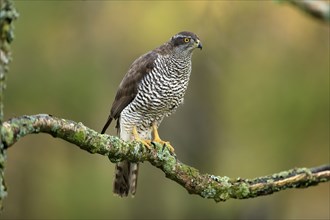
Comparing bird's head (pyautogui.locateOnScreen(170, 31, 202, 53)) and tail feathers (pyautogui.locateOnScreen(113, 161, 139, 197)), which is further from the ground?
bird's head (pyautogui.locateOnScreen(170, 31, 202, 53))

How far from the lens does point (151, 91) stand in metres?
6.33

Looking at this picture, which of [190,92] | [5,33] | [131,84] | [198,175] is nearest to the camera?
[5,33]

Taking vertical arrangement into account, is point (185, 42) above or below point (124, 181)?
above

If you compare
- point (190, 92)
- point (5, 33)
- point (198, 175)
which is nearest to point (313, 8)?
point (5, 33)

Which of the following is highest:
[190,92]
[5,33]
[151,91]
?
[190,92]

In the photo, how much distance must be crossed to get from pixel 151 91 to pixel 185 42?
0.58 metres

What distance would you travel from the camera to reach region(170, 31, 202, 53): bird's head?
6.45 metres

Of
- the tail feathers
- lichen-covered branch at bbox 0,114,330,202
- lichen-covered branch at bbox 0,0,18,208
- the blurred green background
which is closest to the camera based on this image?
lichen-covered branch at bbox 0,0,18,208

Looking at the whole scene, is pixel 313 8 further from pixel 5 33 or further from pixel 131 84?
pixel 131 84

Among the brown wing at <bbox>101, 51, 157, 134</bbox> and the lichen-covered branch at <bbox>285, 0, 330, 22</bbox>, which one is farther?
the brown wing at <bbox>101, 51, 157, 134</bbox>

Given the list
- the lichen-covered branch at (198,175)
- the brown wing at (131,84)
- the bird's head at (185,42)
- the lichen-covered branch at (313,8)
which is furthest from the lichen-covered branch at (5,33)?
the bird's head at (185,42)

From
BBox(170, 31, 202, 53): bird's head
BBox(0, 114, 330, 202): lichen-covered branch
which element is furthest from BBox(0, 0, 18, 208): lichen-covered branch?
BBox(170, 31, 202, 53): bird's head

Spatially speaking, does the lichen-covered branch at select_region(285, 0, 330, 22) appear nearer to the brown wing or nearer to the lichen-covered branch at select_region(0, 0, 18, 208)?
the lichen-covered branch at select_region(0, 0, 18, 208)

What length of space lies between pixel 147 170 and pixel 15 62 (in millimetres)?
3683
